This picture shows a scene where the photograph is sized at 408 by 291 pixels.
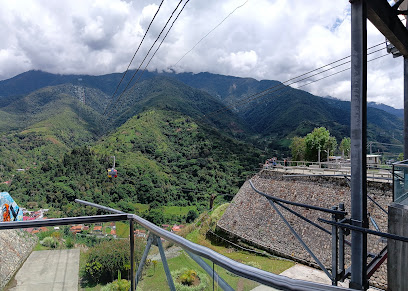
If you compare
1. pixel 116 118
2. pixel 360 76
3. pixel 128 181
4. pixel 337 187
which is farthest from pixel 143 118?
pixel 360 76

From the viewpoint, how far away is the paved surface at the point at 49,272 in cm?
173

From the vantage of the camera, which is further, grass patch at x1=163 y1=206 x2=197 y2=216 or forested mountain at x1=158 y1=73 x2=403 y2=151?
forested mountain at x1=158 y1=73 x2=403 y2=151

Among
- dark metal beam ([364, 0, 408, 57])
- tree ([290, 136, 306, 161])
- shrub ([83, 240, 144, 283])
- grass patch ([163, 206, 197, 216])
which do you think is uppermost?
dark metal beam ([364, 0, 408, 57])

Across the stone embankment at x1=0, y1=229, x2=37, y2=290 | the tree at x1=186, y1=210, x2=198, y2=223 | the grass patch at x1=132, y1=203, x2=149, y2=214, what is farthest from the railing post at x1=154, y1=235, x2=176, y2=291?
the grass patch at x1=132, y1=203, x2=149, y2=214

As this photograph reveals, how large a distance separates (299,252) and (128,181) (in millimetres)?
37627

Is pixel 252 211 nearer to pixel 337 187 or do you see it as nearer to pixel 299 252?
pixel 299 252

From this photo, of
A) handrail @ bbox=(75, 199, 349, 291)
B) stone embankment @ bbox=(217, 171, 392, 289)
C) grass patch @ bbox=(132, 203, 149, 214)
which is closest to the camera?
handrail @ bbox=(75, 199, 349, 291)

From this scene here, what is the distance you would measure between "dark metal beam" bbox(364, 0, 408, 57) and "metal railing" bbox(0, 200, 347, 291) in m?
3.66

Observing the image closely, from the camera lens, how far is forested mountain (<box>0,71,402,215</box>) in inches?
1772

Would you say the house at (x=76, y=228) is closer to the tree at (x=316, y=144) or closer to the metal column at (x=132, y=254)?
Result: the metal column at (x=132, y=254)

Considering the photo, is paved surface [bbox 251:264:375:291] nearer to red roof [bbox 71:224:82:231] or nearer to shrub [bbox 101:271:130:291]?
shrub [bbox 101:271:130:291]

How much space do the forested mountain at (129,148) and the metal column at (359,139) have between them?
23.2 m

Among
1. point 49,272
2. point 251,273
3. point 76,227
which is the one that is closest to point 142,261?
point 76,227

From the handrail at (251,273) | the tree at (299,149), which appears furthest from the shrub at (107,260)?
the tree at (299,149)
